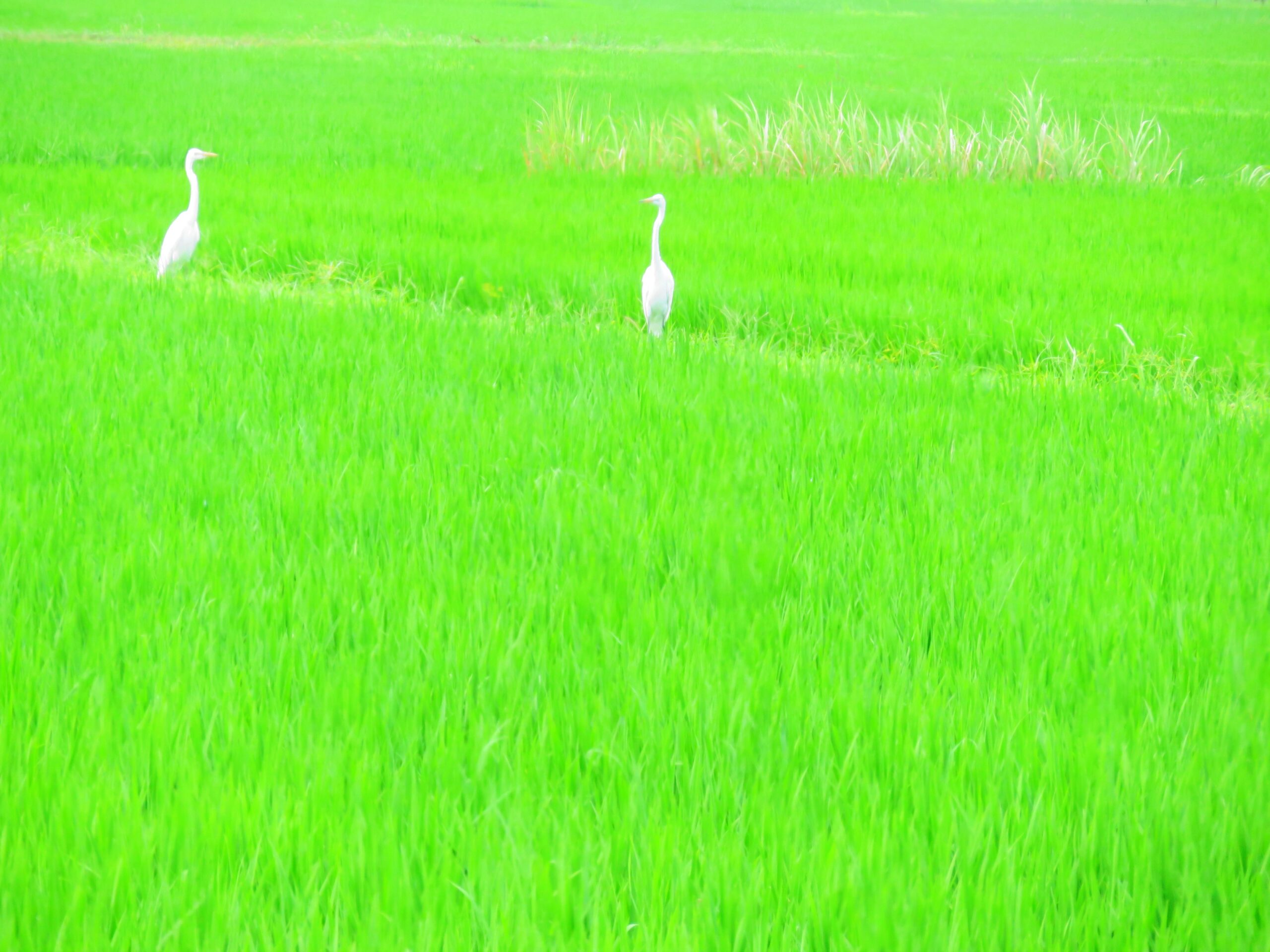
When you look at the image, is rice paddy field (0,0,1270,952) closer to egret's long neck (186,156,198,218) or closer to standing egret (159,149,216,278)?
standing egret (159,149,216,278)

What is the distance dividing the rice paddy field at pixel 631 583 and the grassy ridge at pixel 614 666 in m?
0.01

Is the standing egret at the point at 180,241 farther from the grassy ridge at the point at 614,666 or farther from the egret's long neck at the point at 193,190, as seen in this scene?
the grassy ridge at the point at 614,666

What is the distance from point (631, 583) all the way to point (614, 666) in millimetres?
423

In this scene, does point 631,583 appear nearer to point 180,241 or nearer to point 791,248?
point 180,241

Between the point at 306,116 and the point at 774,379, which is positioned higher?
the point at 306,116

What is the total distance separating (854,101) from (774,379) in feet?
35.7

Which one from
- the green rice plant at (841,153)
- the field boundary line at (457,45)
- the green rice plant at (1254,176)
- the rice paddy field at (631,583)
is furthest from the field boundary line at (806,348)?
the field boundary line at (457,45)

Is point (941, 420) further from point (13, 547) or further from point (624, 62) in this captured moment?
point (624, 62)

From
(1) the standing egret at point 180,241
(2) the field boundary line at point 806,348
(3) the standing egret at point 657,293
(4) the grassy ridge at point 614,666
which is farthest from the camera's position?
(1) the standing egret at point 180,241

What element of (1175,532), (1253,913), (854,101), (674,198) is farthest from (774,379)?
(854,101)

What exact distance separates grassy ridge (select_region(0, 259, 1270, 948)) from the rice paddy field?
1 cm

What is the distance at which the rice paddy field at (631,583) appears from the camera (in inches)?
63.9

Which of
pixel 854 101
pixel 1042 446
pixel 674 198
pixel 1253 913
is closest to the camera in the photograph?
pixel 1253 913

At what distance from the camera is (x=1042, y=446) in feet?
12.6
